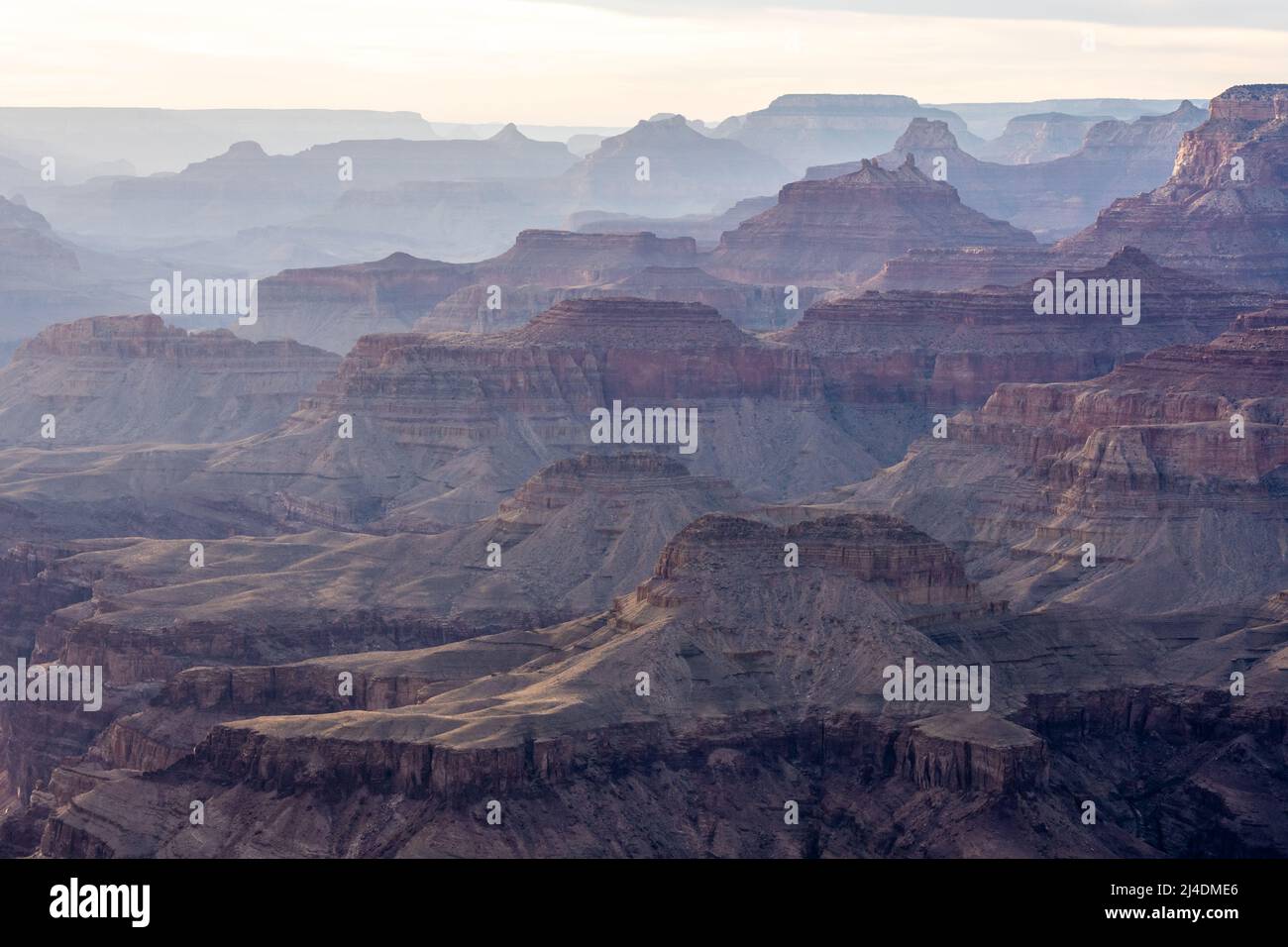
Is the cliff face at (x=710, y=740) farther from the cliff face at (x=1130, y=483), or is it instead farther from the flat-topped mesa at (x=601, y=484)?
the flat-topped mesa at (x=601, y=484)

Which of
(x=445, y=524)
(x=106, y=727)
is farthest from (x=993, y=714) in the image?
(x=445, y=524)

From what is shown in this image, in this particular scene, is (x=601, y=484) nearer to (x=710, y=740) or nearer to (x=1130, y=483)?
(x=1130, y=483)

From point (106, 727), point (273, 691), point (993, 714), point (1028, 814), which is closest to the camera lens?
point (1028, 814)

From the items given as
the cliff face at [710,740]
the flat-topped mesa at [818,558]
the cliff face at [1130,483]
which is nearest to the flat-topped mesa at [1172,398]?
the cliff face at [1130,483]

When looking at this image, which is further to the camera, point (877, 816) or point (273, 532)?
point (273, 532)

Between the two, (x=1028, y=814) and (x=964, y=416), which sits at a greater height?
(x=964, y=416)
